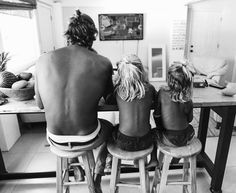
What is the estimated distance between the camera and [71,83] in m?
1.22

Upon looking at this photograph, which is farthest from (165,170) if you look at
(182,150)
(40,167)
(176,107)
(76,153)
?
(40,167)

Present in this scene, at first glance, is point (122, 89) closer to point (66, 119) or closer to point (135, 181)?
point (66, 119)

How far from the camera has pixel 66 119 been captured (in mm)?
1279

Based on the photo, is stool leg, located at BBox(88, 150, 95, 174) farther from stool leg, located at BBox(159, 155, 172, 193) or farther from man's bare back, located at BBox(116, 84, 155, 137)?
stool leg, located at BBox(159, 155, 172, 193)

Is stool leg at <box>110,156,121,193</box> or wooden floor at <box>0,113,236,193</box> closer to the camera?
stool leg at <box>110,156,121,193</box>

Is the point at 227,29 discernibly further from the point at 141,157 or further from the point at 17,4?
the point at 141,157

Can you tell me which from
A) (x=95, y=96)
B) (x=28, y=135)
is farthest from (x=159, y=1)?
(x=95, y=96)

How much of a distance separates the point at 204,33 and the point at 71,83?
5.28 meters

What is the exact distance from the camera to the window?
10.4 ft

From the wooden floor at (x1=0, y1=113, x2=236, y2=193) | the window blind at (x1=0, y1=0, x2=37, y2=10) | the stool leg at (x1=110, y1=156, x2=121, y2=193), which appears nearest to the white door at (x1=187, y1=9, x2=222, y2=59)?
the wooden floor at (x1=0, y1=113, x2=236, y2=193)

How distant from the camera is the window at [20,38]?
3176 mm

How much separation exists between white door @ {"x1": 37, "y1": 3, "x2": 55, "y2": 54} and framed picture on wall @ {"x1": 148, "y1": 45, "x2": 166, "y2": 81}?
252 cm

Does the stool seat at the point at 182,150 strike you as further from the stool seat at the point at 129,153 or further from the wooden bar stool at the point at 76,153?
the wooden bar stool at the point at 76,153

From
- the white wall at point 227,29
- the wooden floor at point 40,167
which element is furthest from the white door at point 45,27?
the white wall at point 227,29
